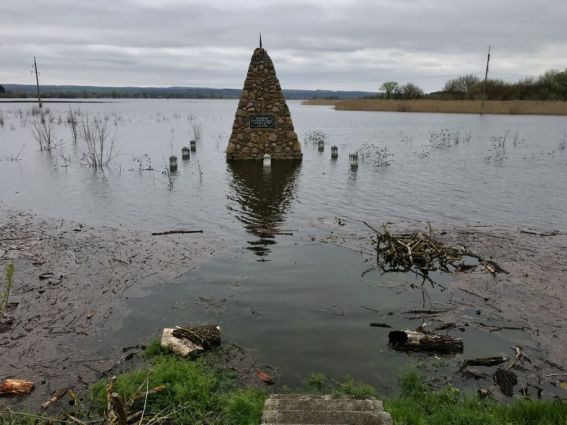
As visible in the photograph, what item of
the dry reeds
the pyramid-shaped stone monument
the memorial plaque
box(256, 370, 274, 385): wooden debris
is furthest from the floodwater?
the dry reeds

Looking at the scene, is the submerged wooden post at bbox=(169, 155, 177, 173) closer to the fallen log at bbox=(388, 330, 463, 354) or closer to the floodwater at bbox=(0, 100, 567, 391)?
the floodwater at bbox=(0, 100, 567, 391)

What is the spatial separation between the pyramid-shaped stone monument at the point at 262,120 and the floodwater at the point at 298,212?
1.13m

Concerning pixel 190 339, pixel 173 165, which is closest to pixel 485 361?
pixel 190 339

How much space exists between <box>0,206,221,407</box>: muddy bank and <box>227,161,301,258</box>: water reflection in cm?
114

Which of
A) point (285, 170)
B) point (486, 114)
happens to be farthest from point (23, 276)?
point (486, 114)

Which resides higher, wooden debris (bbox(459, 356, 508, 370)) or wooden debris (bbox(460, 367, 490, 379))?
wooden debris (bbox(459, 356, 508, 370))

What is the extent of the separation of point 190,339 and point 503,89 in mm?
67224

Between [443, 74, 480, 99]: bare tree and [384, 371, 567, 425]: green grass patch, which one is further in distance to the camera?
[443, 74, 480, 99]: bare tree

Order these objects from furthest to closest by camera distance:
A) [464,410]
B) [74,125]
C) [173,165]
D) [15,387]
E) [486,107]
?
1. [486,107]
2. [74,125]
3. [173,165]
4. [15,387]
5. [464,410]

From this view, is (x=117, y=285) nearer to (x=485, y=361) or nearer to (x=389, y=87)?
(x=485, y=361)

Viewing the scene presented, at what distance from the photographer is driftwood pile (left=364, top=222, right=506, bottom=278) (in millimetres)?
7867

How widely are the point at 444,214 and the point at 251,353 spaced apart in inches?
306

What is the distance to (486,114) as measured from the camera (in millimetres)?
50688

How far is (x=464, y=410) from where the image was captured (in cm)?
409
